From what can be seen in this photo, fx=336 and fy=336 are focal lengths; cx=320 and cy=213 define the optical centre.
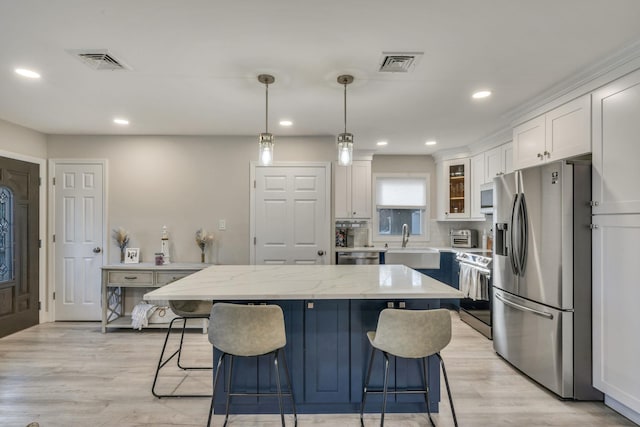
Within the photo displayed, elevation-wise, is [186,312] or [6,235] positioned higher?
[6,235]

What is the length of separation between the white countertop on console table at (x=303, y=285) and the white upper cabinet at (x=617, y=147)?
1.27m

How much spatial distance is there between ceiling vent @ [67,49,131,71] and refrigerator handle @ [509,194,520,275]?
3179 mm

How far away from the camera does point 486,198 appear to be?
173 inches

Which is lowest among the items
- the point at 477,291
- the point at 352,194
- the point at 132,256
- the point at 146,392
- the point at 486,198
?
the point at 146,392

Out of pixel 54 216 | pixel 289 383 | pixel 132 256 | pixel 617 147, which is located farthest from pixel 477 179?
pixel 54 216

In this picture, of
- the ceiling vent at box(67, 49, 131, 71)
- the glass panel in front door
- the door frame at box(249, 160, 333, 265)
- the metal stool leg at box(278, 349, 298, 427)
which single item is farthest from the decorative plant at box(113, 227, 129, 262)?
the metal stool leg at box(278, 349, 298, 427)

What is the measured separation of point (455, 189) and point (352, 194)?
1.57 meters

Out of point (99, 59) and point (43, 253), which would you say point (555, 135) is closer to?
point (99, 59)

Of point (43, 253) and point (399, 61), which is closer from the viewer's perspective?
point (399, 61)

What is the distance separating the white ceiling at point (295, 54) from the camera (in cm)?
176

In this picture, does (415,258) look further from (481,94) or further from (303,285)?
(303,285)

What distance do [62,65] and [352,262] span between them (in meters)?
3.85

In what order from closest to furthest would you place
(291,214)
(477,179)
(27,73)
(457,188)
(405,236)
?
(27,73)
(291,214)
(477,179)
(457,188)
(405,236)

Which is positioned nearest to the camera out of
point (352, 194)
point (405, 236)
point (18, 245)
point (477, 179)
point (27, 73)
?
point (27, 73)
